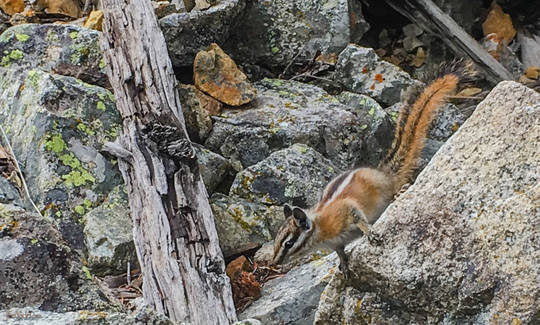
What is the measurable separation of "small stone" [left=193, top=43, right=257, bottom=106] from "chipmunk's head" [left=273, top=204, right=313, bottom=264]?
2821 mm

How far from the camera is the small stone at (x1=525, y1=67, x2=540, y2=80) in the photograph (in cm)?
922

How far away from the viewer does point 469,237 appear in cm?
312

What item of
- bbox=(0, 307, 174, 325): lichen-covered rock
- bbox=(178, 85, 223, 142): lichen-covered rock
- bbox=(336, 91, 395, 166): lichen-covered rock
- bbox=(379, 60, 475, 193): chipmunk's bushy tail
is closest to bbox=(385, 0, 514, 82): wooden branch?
bbox=(336, 91, 395, 166): lichen-covered rock

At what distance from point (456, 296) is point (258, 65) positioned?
5.60 m

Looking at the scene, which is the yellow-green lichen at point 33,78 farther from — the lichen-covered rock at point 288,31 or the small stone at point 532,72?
the small stone at point 532,72

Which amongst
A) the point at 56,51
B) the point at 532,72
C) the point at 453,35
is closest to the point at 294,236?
the point at 56,51

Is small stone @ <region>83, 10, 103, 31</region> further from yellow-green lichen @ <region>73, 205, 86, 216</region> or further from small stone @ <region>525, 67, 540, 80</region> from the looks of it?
small stone @ <region>525, 67, 540, 80</region>

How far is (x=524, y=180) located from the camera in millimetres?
3080

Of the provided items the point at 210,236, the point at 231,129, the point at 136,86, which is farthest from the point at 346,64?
the point at 210,236

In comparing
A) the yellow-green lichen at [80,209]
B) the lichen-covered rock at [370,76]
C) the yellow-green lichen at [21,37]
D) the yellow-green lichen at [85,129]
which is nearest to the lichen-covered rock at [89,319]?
the yellow-green lichen at [80,209]

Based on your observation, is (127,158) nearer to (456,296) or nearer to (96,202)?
(96,202)

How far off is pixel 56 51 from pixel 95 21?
668 millimetres

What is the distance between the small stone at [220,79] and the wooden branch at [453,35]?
98.7 inches

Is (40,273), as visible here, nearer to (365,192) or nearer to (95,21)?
(365,192)
